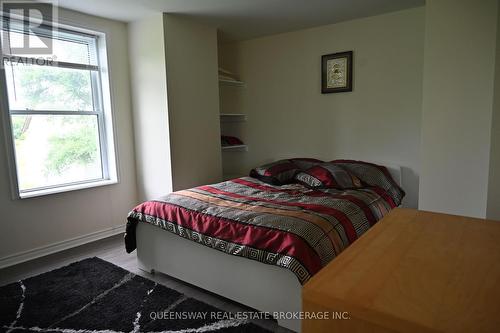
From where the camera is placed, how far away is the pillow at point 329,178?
9.53 feet

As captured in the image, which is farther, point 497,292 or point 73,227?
point 73,227

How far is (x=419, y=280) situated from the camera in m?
0.63

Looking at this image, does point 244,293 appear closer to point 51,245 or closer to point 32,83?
point 51,245

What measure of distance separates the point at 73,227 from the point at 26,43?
5.87ft

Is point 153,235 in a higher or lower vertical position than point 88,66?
lower

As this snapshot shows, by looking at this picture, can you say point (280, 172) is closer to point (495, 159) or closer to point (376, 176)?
Result: point (376, 176)

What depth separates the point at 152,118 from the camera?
3.45 meters

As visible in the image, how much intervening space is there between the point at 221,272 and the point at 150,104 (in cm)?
208

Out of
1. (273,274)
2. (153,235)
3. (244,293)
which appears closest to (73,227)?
(153,235)

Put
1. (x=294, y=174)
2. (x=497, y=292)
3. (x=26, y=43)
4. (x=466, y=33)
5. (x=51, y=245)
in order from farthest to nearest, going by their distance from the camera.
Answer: (x=294, y=174) → (x=51, y=245) → (x=26, y=43) → (x=466, y=33) → (x=497, y=292)

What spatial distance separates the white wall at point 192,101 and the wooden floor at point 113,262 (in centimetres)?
88

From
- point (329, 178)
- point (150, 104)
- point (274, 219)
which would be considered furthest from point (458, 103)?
point (150, 104)

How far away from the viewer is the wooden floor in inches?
87.1

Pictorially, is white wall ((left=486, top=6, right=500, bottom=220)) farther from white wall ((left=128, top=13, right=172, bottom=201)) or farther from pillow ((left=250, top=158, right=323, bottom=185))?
white wall ((left=128, top=13, right=172, bottom=201))
